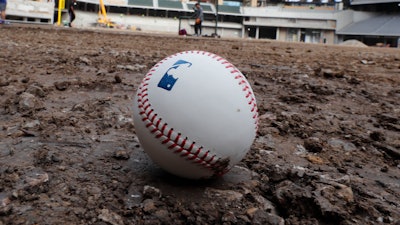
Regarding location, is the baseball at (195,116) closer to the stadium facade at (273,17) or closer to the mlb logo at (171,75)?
the mlb logo at (171,75)

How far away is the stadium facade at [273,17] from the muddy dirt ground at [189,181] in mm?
39445

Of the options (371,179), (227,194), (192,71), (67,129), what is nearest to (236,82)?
(192,71)

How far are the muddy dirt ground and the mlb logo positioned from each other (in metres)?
0.54

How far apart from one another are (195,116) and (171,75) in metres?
0.28

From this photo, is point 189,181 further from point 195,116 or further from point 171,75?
point 171,75

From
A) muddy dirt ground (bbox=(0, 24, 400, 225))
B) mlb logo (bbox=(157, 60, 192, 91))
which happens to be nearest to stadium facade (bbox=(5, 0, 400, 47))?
muddy dirt ground (bbox=(0, 24, 400, 225))

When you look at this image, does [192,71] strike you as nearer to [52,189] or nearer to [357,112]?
[52,189]

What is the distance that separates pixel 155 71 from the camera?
223cm

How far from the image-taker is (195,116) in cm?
198

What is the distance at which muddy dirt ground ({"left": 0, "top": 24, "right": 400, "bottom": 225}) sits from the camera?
1.91 m

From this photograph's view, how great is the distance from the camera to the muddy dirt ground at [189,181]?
1.91 meters

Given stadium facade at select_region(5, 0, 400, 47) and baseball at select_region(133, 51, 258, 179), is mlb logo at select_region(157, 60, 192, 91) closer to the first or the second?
baseball at select_region(133, 51, 258, 179)

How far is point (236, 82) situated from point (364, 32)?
45036 mm

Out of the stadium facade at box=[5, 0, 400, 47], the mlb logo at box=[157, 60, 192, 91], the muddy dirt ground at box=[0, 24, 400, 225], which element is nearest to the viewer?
the muddy dirt ground at box=[0, 24, 400, 225]
